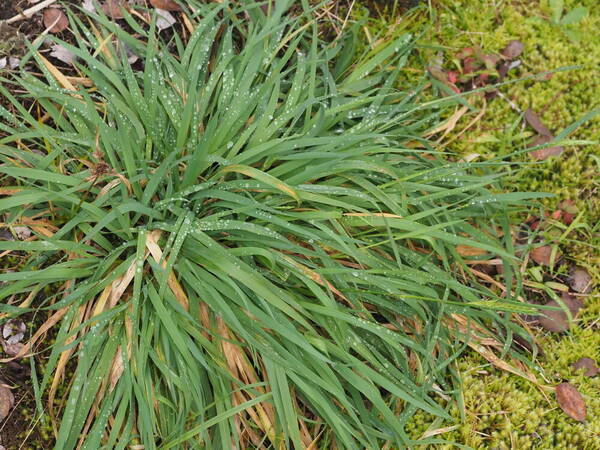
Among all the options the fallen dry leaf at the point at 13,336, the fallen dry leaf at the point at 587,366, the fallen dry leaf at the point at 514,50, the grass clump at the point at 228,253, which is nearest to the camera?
the grass clump at the point at 228,253

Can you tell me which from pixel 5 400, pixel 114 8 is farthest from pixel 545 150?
pixel 5 400

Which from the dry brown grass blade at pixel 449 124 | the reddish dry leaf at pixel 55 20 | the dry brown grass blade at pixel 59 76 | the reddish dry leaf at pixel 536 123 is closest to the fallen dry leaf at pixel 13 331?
the dry brown grass blade at pixel 59 76

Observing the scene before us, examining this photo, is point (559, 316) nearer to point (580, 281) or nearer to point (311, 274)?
point (580, 281)

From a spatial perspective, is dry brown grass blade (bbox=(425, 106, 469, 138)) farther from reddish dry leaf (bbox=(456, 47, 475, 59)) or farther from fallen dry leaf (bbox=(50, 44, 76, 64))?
fallen dry leaf (bbox=(50, 44, 76, 64))

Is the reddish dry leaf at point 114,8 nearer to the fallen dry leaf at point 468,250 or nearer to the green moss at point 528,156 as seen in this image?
the green moss at point 528,156

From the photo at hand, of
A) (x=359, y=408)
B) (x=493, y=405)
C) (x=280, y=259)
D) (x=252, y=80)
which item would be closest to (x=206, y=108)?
(x=252, y=80)

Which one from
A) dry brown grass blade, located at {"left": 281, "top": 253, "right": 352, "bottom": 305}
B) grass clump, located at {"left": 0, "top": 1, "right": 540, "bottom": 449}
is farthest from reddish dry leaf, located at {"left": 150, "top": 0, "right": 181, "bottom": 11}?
dry brown grass blade, located at {"left": 281, "top": 253, "right": 352, "bottom": 305}

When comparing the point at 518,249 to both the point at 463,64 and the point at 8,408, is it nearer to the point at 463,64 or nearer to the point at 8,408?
the point at 463,64
